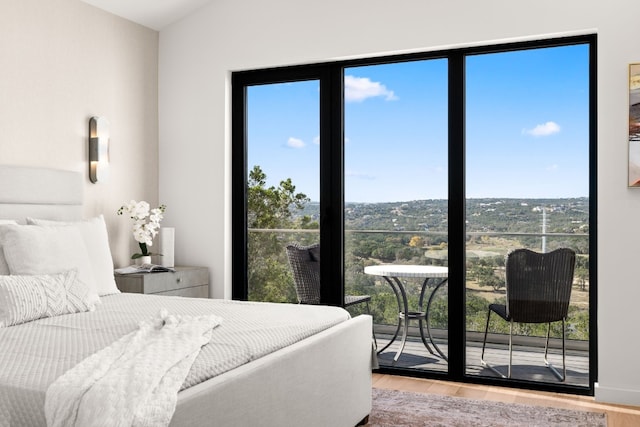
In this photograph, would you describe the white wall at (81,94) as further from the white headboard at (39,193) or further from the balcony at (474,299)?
the balcony at (474,299)

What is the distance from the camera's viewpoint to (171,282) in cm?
439

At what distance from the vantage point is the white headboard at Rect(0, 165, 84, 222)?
360 centimetres

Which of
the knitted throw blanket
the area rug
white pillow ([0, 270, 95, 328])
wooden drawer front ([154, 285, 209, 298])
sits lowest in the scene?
the area rug

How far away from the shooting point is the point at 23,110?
3.85 m

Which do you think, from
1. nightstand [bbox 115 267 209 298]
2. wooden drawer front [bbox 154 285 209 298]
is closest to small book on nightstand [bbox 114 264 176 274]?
nightstand [bbox 115 267 209 298]

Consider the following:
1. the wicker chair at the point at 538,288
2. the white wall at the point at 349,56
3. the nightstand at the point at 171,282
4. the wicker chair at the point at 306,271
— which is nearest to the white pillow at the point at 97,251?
the nightstand at the point at 171,282

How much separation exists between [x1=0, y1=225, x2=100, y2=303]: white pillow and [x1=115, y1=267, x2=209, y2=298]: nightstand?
0.66 m

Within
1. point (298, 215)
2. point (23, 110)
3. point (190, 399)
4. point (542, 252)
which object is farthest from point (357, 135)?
point (190, 399)

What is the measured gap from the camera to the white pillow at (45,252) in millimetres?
3178

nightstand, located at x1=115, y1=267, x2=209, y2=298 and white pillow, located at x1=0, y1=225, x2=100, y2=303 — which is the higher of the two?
white pillow, located at x1=0, y1=225, x2=100, y2=303

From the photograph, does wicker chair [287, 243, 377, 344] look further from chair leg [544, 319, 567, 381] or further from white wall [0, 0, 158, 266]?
chair leg [544, 319, 567, 381]

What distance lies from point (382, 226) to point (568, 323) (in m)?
1.32

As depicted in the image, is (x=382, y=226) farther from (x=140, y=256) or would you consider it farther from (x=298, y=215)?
(x=140, y=256)

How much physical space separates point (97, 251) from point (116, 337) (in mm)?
1353
